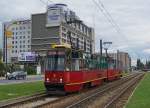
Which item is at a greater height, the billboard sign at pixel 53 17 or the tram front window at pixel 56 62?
the billboard sign at pixel 53 17

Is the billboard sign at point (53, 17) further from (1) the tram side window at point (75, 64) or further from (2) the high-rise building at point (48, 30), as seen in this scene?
(1) the tram side window at point (75, 64)

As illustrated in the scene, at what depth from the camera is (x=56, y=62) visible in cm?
Answer: 2662

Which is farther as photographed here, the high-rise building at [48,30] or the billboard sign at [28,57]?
the high-rise building at [48,30]

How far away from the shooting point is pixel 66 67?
26.5m

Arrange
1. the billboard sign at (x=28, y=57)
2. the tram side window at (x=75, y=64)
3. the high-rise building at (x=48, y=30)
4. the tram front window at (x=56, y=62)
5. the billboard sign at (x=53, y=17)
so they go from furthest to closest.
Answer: the high-rise building at (x=48, y=30) → the billboard sign at (x=53, y=17) → the billboard sign at (x=28, y=57) → the tram side window at (x=75, y=64) → the tram front window at (x=56, y=62)

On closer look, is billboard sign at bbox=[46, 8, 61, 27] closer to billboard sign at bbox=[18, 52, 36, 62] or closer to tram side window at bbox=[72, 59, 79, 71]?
billboard sign at bbox=[18, 52, 36, 62]

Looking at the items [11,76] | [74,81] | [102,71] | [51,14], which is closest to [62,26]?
[51,14]

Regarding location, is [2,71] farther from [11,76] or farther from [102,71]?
[102,71]

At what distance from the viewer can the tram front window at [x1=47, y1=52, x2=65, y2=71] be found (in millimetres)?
26422

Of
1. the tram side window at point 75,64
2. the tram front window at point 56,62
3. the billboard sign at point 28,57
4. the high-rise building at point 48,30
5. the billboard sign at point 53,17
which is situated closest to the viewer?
the tram front window at point 56,62

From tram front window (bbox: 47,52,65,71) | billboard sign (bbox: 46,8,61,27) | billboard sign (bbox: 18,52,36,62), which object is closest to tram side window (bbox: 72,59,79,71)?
tram front window (bbox: 47,52,65,71)

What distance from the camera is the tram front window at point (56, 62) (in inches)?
1040

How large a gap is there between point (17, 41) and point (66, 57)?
569 feet

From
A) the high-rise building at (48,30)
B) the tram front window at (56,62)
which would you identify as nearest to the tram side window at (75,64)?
the tram front window at (56,62)
